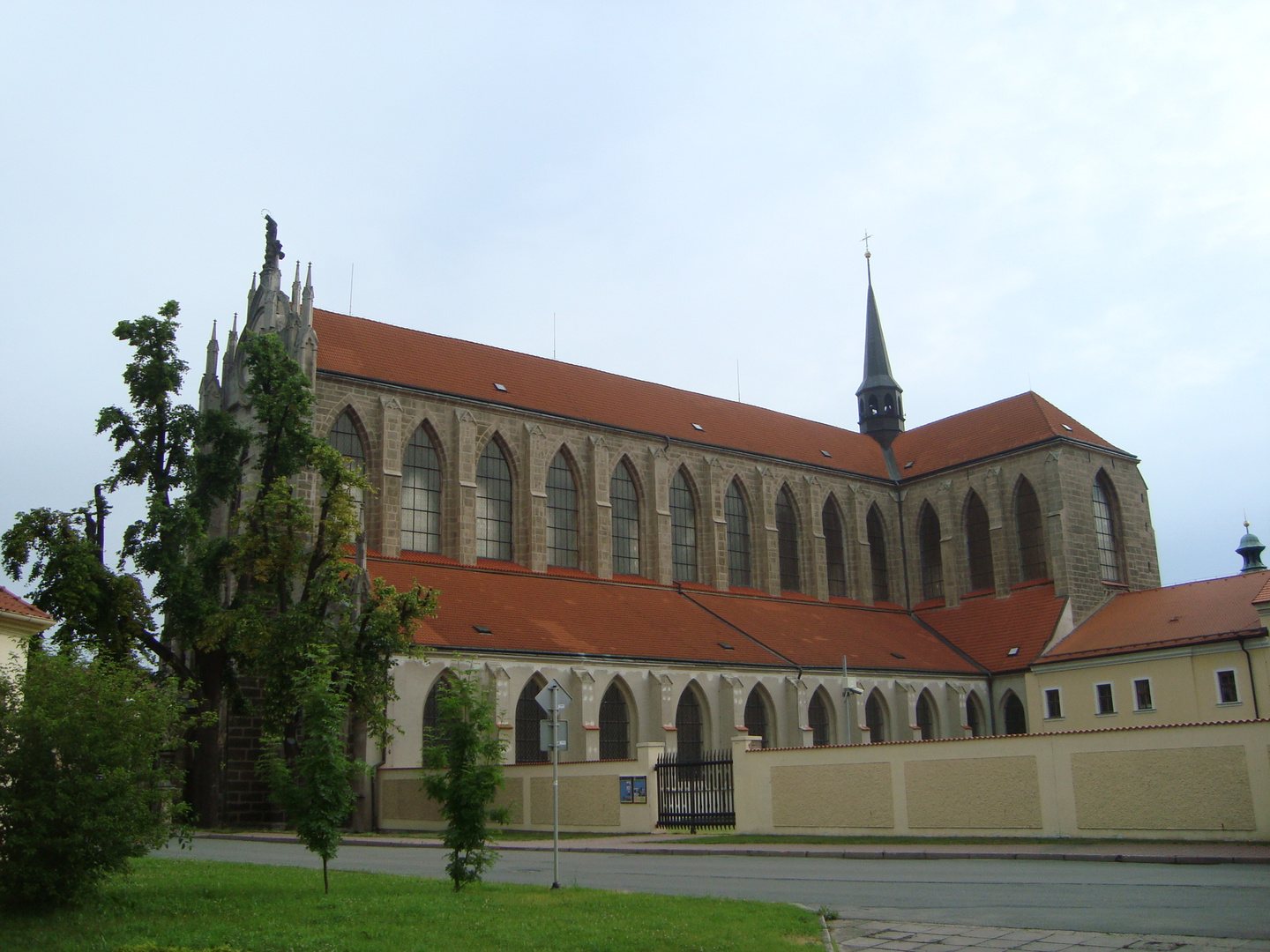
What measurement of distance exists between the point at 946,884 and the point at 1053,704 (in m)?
29.6

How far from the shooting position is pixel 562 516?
44625mm

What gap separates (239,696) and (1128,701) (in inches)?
1063

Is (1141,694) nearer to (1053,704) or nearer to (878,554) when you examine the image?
(1053,704)

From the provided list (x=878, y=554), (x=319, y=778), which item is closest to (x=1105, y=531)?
(x=878, y=554)

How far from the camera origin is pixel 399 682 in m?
32.2

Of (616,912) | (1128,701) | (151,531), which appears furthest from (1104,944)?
(1128,701)

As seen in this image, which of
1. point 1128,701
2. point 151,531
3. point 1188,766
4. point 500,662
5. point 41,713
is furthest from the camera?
point 1128,701

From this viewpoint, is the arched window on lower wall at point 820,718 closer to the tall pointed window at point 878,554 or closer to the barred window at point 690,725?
the barred window at point 690,725

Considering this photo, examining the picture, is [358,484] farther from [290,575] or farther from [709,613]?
[709,613]

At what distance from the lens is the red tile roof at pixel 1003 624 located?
45.9m

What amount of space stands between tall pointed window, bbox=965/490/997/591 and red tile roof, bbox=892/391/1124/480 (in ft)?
6.85

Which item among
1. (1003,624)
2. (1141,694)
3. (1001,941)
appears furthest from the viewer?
(1003,624)

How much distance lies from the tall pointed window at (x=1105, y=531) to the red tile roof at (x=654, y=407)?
1.80 metres

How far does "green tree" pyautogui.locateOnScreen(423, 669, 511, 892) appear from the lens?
48.0ft
